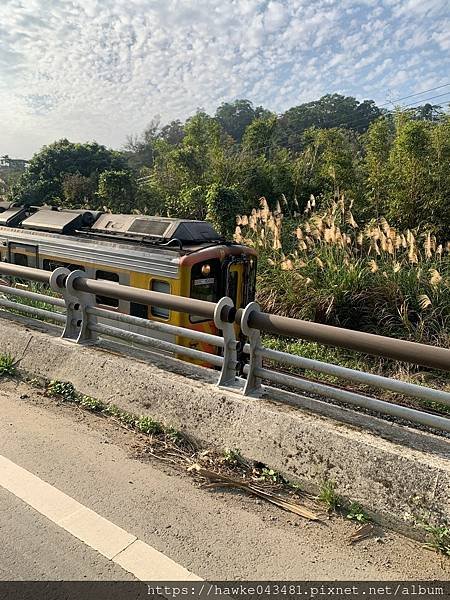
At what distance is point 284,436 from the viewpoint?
3.12m

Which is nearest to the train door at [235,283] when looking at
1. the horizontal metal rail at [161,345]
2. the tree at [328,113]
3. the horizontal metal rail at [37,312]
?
the horizontal metal rail at [37,312]

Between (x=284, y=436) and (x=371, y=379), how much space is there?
63 cm

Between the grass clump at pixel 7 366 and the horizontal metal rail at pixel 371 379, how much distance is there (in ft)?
8.19

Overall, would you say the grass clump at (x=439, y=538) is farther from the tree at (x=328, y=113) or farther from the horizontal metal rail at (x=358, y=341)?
the tree at (x=328, y=113)

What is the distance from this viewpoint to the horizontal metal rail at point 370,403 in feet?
9.02

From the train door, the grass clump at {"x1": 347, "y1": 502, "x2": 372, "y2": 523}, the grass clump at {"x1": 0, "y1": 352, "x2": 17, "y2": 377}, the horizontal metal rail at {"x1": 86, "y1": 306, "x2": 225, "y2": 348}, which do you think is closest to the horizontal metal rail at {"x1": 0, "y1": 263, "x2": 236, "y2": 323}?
the horizontal metal rail at {"x1": 86, "y1": 306, "x2": 225, "y2": 348}

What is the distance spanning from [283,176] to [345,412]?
52.4ft

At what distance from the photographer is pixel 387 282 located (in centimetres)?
969

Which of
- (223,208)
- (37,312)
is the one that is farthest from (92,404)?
(223,208)

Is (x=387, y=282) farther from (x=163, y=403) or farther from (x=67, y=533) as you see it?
(x=67, y=533)

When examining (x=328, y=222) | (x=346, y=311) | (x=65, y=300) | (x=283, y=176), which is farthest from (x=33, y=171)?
→ (x=65, y=300)

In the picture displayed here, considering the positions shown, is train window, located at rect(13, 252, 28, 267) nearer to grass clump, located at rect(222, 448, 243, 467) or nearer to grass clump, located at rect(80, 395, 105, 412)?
grass clump, located at rect(80, 395, 105, 412)

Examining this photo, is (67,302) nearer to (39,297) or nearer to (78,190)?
(39,297)

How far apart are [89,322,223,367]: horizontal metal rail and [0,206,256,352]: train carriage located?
9.27 feet
